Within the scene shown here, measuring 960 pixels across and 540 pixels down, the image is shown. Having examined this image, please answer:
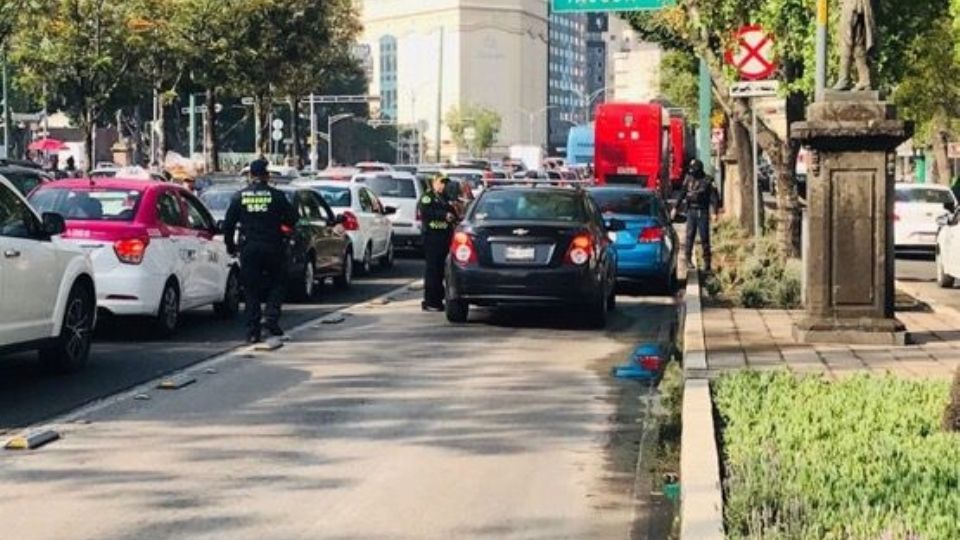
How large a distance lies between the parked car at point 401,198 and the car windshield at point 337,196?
3136 millimetres

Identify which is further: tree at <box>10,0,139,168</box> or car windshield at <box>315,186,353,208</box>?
tree at <box>10,0,139,168</box>

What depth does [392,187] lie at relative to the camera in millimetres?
29672

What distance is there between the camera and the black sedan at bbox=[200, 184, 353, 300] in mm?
19406

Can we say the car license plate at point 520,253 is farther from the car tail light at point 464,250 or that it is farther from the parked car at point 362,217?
the parked car at point 362,217

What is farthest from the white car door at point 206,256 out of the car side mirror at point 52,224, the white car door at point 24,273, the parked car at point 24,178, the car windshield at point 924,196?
the car windshield at point 924,196

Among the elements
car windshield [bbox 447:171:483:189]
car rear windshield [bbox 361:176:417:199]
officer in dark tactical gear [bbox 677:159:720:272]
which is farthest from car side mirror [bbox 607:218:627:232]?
car windshield [bbox 447:171:483:189]

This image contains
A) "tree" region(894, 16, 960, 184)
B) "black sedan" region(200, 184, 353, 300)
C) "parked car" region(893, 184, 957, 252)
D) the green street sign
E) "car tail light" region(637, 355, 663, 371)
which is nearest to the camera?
"car tail light" region(637, 355, 663, 371)

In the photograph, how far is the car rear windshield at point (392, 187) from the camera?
2948 centimetres

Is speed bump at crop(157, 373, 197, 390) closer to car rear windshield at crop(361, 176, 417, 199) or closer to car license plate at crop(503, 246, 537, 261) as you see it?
car license plate at crop(503, 246, 537, 261)

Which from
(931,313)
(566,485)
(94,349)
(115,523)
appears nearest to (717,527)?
(566,485)

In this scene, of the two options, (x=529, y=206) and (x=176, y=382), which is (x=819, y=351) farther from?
(x=176, y=382)

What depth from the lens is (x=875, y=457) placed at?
24.6 feet

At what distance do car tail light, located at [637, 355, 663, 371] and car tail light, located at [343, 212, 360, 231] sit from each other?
912cm

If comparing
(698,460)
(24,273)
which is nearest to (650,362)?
(24,273)
